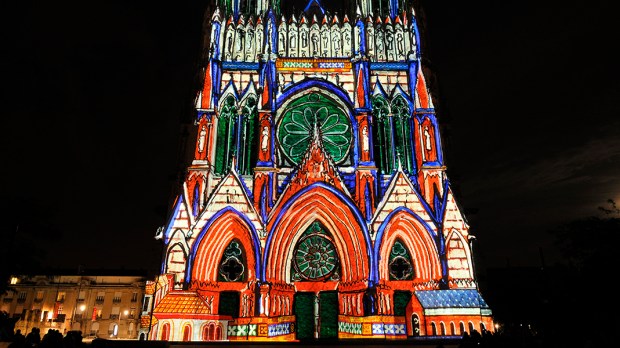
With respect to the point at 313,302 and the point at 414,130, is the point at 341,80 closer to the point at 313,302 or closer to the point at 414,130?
the point at 414,130

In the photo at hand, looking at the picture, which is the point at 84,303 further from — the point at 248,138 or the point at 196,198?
the point at 248,138

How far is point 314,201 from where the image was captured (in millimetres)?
23062

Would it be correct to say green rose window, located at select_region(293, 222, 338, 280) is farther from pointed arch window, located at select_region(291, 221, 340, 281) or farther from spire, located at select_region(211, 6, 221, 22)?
spire, located at select_region(211, 6, 221, 22)

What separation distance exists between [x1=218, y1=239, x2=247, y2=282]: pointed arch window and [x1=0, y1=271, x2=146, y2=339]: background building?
32.5 metres

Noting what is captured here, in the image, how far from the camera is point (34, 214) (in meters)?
26.1

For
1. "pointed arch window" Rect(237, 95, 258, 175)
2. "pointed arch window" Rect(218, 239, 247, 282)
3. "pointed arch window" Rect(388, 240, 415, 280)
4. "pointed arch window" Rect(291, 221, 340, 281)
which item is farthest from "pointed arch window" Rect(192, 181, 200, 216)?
"pointed arch window" Rect(388, 240, 415, 280)

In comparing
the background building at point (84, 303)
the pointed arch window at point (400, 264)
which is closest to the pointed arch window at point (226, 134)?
the pointed arch window at point (400, 264)

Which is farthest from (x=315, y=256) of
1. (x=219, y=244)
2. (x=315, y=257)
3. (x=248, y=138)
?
(x=248, y=138)

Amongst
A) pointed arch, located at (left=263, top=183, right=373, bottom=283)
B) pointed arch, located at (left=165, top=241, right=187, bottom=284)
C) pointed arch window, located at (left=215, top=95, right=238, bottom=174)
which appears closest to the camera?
pointed arch, located at (left=165, top=241, right=187, bottom=284)

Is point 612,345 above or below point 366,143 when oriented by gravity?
below

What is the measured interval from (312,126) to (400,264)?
955 centimetres

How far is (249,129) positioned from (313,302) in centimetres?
1059

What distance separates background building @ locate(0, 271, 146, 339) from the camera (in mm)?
48812

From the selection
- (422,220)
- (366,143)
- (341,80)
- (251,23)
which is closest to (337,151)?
(366,143)
